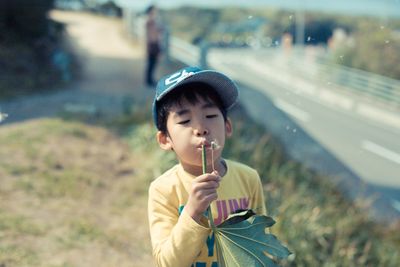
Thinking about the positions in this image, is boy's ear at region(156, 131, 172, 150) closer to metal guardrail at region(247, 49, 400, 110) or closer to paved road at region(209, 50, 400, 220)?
paved road at region(209, 50, 400, 220)

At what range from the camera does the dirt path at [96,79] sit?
895 centimetres

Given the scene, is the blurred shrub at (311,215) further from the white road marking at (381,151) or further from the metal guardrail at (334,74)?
the white road marking at (381,151)

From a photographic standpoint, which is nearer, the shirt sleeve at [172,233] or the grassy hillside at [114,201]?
the shirt sleeve at [172,233]

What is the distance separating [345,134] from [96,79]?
6029 mm

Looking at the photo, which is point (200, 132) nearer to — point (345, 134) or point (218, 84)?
point (218, 84)

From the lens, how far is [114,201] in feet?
17.9

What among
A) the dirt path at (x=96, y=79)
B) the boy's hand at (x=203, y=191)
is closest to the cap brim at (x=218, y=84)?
the boy's hand at (x=203, y=191)

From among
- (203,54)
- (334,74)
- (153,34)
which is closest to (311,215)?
(203,54)

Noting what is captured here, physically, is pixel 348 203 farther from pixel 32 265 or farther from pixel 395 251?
pixel 32 265

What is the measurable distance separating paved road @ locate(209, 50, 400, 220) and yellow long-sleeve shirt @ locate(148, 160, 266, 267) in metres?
5.81

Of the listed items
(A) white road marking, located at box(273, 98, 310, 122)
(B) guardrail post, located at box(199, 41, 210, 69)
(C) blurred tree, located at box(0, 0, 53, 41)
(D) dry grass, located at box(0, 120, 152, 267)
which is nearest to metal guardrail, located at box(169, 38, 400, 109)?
(B) guardrail post, located at box(199, 41, 210, 69)

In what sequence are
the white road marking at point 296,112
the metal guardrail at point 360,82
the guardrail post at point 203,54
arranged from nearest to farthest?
the guardrail post at point 203,54 → the metal guardrail at point 360,82 → the white road marking at point 296,112

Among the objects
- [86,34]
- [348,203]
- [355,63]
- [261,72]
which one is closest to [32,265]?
[348,203]

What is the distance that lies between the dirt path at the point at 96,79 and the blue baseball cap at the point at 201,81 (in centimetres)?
662
